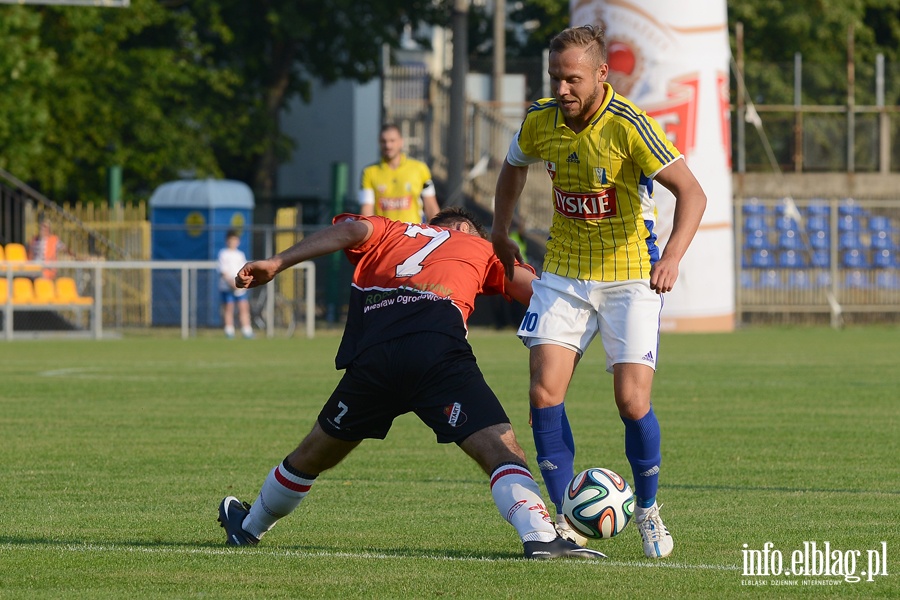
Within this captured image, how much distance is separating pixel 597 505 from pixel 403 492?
2.37 metres

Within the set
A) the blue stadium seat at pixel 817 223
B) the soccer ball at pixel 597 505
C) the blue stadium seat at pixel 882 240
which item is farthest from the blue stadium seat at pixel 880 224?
the soccer ball at pixel 597 505

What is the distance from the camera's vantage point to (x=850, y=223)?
32688mm

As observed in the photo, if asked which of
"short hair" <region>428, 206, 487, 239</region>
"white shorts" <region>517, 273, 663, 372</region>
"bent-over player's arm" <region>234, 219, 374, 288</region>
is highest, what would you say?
"short hair" <region>428, 206, 487, 239</region>

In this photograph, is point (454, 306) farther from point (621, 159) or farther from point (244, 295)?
point (244, 295)

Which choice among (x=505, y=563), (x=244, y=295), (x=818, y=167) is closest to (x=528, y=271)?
(x=505, y=563)

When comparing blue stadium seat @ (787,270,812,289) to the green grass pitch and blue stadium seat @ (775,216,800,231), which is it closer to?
blue stadium seat @ (775,216,800,231)

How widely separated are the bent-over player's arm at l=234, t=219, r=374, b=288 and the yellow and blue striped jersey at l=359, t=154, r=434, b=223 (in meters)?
10.8

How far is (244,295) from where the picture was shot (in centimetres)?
2880

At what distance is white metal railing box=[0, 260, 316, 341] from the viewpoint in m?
26.6

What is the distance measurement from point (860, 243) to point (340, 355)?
27595mm

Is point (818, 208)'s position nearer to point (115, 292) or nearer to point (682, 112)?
point (682, 112)

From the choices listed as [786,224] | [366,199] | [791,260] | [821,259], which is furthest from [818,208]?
[366,199]

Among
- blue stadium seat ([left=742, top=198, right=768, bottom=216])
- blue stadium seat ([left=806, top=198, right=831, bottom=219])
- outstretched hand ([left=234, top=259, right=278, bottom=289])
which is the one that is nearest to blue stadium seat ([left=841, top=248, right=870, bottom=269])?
blue stadium seat ([left=806, top=198, right=831, bottom=219])

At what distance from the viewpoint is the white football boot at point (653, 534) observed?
6477 millimetres
